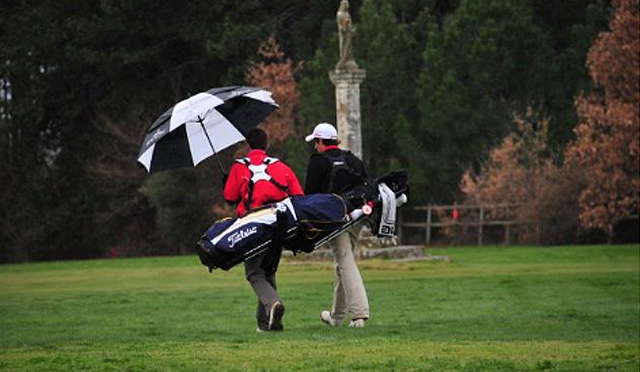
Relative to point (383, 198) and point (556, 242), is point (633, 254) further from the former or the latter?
point (383, 198)

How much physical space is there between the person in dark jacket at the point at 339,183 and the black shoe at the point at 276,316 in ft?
2.99

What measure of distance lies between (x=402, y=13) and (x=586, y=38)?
647 cm

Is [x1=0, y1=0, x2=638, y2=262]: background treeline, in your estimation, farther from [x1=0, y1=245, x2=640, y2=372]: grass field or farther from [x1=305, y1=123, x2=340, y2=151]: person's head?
[x1=305, y1=123, x2=340, y2=151]: person's head

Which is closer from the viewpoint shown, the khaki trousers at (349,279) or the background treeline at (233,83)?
the khaki trousers at (349,279)

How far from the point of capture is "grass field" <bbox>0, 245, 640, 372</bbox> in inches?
464

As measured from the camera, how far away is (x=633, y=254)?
34125 mm

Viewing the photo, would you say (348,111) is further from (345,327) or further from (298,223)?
(298,223)

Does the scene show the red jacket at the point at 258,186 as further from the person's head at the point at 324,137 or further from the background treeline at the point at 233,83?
the background treeline at the point at 233,83

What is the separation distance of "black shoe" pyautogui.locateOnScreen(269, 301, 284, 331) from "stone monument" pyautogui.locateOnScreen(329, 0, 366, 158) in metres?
20.2

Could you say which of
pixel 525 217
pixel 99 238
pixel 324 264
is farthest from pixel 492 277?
pixel 99 238

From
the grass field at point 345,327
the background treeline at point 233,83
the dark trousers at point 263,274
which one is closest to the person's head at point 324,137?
the dark trousers at point 263,274

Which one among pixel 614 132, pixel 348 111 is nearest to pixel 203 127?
pixel 348 111

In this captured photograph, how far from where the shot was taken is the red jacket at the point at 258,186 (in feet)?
47.3

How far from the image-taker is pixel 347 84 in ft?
115
